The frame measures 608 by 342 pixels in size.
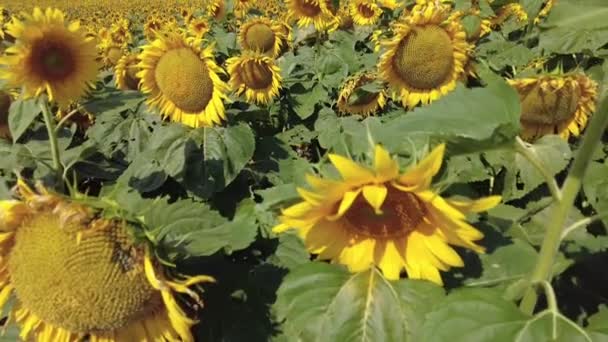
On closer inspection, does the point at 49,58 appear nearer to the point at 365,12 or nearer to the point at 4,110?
the point at 4,110

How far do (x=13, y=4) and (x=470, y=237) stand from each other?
105ft

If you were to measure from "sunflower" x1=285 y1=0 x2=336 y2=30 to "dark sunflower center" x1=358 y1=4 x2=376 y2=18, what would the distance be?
1.93 ft

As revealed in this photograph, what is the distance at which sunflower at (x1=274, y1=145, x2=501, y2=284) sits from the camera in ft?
3.27

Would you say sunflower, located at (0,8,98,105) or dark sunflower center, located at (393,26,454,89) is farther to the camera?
dark sunflower center, located at (393,26,454,89)

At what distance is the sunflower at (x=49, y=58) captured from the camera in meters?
1.81

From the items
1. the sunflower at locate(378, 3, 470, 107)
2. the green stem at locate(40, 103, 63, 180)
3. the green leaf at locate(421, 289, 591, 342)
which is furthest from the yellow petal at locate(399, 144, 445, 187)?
the sunflower at locate(378, 3, 470, 107)

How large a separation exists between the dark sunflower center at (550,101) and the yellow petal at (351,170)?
163 cm

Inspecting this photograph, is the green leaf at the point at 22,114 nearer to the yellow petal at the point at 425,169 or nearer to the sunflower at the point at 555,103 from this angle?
the yellow petal at the point at 425,169

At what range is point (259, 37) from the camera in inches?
173

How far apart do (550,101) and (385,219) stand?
1580 mm

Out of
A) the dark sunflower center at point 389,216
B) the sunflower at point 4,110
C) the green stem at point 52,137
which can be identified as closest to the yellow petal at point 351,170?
the dark sunflower center at point 389,216

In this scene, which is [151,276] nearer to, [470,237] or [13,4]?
[470,237]

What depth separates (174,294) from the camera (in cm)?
123

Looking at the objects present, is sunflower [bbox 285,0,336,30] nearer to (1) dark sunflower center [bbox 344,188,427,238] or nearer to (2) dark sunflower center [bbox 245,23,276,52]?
(2) dark sunflower center [bbox 245,23,276,52]
